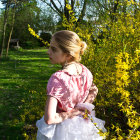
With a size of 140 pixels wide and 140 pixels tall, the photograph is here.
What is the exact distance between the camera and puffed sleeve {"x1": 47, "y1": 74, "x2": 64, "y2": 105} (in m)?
1.42

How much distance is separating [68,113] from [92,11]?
445cm

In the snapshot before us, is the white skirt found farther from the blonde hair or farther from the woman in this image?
the blonde hair

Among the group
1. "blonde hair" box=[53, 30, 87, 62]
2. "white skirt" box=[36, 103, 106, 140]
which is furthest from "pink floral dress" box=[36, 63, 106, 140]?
"blonde hair" box=[53, 30, 87, 62]

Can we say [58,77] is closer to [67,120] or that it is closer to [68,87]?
[68,87]

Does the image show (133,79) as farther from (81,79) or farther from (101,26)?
(101,26)

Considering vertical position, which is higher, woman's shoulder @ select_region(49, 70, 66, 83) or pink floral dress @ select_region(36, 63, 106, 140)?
woman's shoulder @ select_region(49, 70, 66, 83)

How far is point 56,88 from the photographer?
56.7 inches

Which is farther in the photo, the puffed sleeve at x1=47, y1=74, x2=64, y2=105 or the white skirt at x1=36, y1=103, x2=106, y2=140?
the white skirt at x1=36, y1=103, x2=106, y2=140

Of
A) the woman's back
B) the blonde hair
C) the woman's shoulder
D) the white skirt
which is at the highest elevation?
the blonde hair

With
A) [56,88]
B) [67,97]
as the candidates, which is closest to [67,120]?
[67,97]

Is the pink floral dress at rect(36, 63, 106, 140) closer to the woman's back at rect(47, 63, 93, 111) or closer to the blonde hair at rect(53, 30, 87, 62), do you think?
the woman's back at rect(47, 63, 93, 111)

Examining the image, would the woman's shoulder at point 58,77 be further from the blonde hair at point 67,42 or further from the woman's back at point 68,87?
the blonde hair at point 67,42

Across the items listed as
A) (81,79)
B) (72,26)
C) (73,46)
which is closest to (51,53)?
(73,46)

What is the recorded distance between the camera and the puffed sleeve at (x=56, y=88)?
1.42 m
